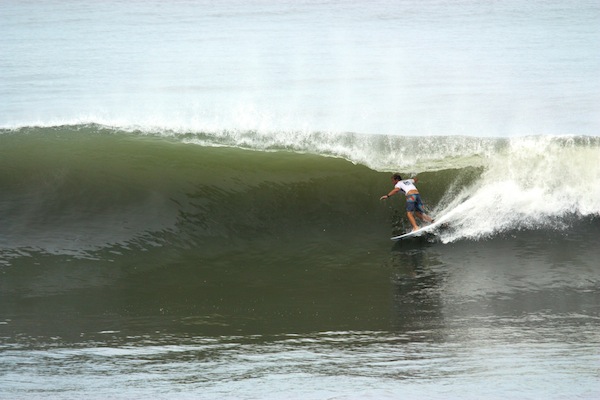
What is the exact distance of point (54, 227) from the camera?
1441cm

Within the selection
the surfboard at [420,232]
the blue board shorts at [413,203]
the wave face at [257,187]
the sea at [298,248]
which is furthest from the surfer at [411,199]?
the wave face at [257,187]

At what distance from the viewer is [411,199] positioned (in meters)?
14.3

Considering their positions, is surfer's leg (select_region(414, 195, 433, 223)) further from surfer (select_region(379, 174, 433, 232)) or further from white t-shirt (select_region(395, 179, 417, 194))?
white t-shirt (select_region(395, 179, 417, 194))

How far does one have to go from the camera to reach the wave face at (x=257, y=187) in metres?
14.4

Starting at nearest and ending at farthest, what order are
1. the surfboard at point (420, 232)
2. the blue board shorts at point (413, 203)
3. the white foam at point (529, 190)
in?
the surfboard at point (420, 232)
the blue board shorts at point (413, 203)
the white foam at point (529, 190)

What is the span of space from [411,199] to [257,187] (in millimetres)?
2870

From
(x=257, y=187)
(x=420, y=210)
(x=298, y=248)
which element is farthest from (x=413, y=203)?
(x=257, y=187)

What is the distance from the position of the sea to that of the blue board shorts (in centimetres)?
47

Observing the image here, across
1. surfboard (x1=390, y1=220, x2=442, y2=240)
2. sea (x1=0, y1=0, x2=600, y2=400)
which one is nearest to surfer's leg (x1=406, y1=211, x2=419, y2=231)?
surfboard (x1=390, y1=220, x2=442, y2=240)

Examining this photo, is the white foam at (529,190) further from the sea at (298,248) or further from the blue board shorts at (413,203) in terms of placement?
the blue board shorts at (413,203)

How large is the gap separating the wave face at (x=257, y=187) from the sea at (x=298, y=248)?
0.04m

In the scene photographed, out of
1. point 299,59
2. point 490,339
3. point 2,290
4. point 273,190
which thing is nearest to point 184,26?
point 299,59

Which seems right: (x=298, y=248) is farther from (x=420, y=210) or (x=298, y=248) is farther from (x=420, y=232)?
(x=420, y=210)

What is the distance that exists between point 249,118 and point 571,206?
11104mm
